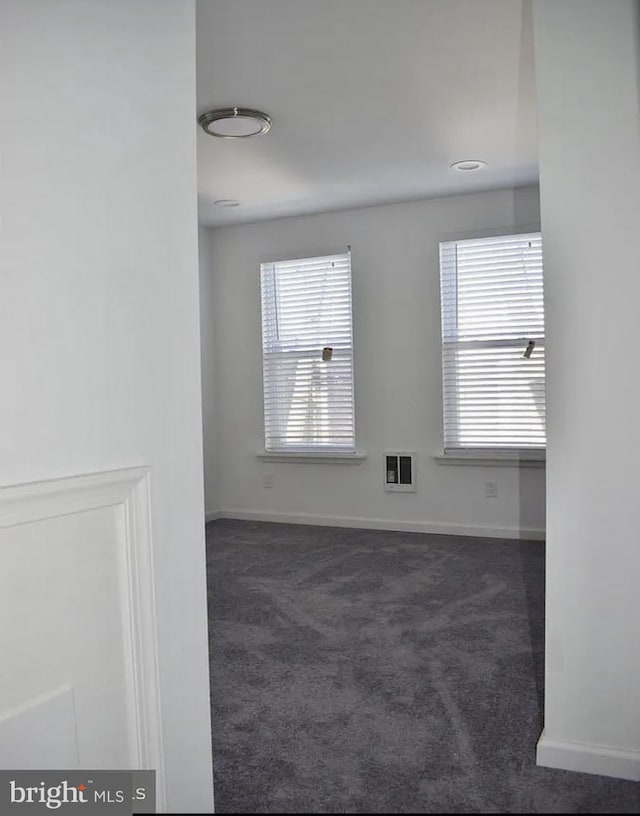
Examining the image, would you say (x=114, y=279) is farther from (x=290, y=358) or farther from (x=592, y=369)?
(x=290, y=358)

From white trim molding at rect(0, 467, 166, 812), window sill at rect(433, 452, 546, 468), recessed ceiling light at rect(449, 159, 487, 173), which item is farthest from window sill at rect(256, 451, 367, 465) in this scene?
white trim molding at rect(0, 467, 166, 812)

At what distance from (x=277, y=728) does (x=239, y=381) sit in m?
4.10

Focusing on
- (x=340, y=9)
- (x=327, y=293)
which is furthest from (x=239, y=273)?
(x=340, y=9)

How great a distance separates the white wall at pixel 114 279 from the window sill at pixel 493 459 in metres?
4.00

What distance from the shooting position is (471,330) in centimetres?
539

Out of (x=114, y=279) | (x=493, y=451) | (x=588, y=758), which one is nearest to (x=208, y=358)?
(x=493, y=451)

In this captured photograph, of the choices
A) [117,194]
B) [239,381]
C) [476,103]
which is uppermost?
[476,103]

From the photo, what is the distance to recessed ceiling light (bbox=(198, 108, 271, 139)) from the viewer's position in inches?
142

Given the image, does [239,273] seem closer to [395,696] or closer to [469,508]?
[469,508]

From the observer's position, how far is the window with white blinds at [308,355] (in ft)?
19.1

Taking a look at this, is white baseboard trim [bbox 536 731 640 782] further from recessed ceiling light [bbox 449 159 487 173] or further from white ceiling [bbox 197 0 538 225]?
recessed ceiling light [bbox 449 159 487 173]

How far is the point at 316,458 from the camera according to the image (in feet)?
19.4

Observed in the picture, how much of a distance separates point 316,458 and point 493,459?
1.38m

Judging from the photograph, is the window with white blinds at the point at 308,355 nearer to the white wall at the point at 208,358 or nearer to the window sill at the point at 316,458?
the window sill at the point at 316,458
